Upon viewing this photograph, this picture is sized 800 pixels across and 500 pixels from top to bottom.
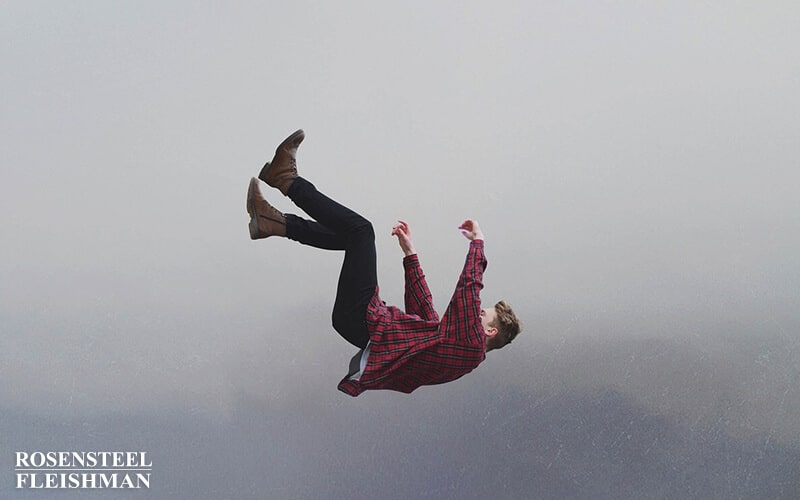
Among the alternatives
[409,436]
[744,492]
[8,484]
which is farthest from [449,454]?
[8,484]

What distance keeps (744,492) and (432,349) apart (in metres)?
2.84

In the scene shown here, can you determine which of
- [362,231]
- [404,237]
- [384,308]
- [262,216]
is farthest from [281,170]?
[384,308]

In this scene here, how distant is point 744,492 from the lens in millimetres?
4648

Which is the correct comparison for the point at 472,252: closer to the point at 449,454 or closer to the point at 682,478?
the point at 449,454

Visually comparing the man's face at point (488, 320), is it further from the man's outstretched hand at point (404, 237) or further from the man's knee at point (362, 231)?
the man's knee at point (362, 231)

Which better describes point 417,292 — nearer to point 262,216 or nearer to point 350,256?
point 350,256

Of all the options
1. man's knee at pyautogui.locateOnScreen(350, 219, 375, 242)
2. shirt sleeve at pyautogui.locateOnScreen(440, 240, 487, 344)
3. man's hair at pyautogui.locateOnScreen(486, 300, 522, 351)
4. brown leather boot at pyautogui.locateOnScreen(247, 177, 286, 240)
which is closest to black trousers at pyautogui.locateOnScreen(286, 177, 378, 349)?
man's knee at pyautogui.locateOnScreen(350, 219, 375, 242)

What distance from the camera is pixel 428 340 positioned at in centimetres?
274

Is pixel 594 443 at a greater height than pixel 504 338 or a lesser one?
lesser

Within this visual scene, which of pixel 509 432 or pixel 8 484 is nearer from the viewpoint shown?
pixel 8 484

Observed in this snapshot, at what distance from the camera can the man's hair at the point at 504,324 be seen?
2816 mm

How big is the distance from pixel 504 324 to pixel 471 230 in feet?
1.11

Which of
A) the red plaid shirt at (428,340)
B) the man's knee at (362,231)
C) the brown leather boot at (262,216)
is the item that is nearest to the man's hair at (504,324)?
the red plaid shirt at (428,340)

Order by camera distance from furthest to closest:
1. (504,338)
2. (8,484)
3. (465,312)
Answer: (8,484) < (504,338) < (465,312)
